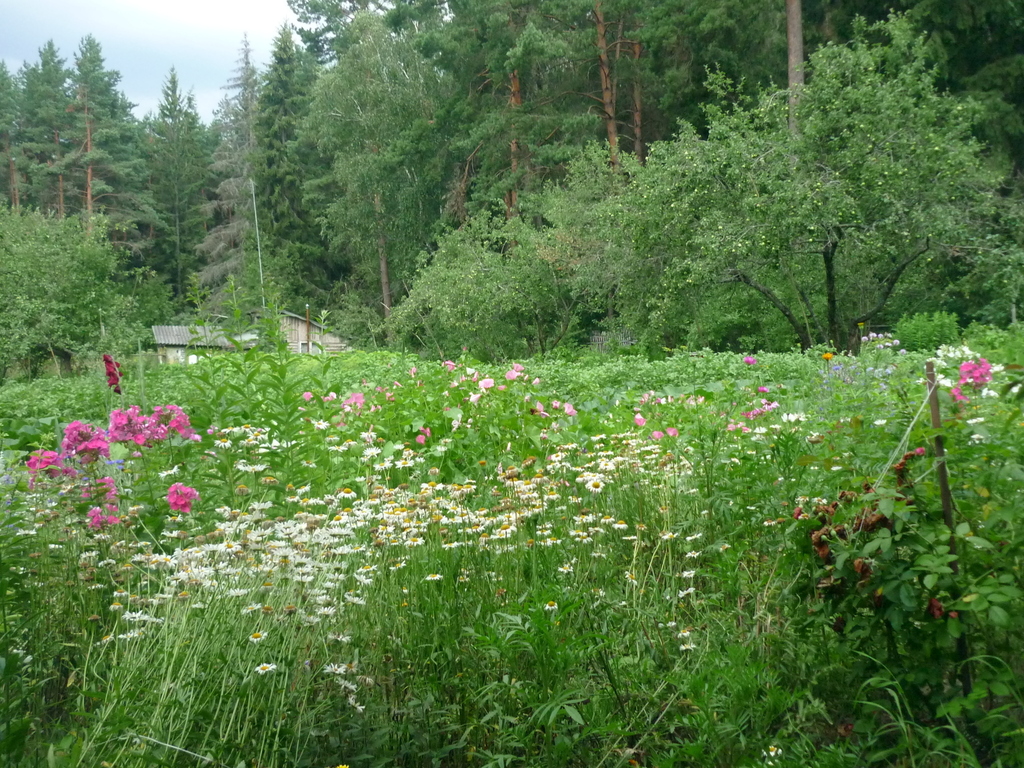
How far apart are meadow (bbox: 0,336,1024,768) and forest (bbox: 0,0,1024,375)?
1654 millimetres

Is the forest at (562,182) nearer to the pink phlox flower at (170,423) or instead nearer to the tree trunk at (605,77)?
the tree trunk at (605,77)

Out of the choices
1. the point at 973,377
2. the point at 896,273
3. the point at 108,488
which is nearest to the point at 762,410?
the point at 973,377

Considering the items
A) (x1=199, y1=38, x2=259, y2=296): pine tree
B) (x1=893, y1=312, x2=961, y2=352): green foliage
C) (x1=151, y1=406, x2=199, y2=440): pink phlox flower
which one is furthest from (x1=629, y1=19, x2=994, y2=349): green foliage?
(x1=199, y1=38, x2=259, y2=296): pine tree

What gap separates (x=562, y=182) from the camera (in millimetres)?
23703

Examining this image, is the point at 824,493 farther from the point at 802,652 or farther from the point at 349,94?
the point at 349,94

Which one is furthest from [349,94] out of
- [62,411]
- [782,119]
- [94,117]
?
[62,411]

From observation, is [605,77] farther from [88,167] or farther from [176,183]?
[176,183]

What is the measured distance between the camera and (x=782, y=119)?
43.6 feet

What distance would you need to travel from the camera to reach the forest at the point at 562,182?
482 inches

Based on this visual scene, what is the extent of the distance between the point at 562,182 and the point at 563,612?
22461mm

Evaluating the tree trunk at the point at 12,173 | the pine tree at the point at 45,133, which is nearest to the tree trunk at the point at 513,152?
the pine tree at the point at 45,133

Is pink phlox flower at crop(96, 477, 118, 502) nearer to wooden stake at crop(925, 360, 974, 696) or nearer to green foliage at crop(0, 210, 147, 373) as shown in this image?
wooden stake at crop(925, 360, 974, 696)

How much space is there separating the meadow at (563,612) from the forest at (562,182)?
1.65 metres

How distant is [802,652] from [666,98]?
20715 mm
